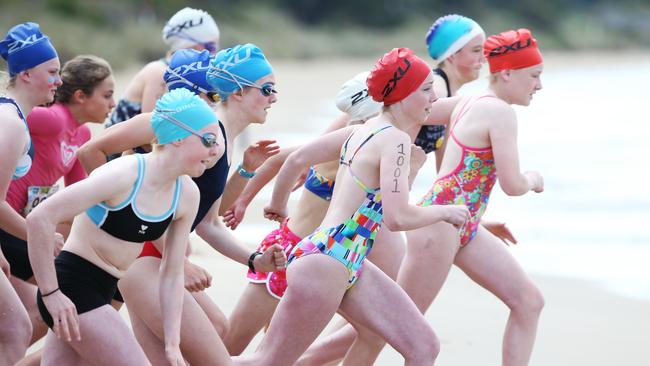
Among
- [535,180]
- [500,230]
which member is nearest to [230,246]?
[535,180]

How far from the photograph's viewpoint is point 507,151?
585 cm

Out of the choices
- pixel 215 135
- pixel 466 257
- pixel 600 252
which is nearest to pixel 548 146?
pixel 600 252

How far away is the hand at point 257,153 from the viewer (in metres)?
5.79

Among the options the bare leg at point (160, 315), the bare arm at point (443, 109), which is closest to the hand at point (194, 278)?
the bare leg at point (160, 315)

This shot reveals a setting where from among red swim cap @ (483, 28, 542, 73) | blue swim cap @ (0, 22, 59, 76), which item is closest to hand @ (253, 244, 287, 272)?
blue swim cap @ (0, 22, 59, 76)

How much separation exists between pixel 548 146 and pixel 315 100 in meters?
10.1

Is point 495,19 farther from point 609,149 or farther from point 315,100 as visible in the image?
point 609,149

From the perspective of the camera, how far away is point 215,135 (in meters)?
4.70

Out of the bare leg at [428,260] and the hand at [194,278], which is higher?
the bare leg at [428,260]

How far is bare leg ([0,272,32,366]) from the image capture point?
4.95 m

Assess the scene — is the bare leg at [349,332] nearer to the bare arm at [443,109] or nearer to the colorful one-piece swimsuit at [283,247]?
the colorful one-piece swimsuit at [283,247]

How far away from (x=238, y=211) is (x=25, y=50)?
1.32 metres

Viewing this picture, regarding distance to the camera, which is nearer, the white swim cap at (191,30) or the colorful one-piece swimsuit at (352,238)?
the colorful one-piece swimsuit at (352,238)

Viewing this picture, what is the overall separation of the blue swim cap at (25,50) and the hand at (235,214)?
1176 mm
